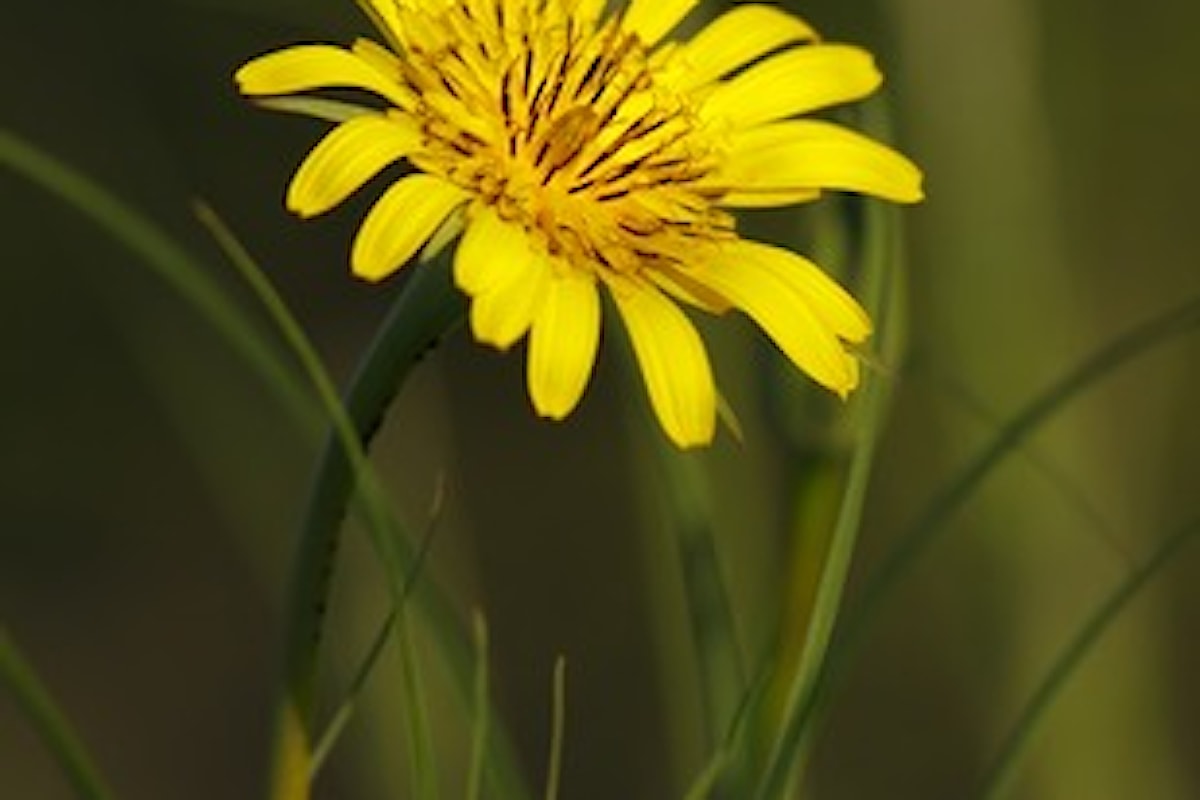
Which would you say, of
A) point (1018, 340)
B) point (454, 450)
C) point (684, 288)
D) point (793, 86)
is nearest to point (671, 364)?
point (684, 288)

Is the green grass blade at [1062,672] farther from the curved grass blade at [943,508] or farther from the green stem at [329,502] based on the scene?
the green stem at [329,502]

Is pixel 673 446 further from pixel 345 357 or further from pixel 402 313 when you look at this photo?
pixel 345 357

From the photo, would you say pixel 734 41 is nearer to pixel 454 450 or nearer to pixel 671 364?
pixel 671 364

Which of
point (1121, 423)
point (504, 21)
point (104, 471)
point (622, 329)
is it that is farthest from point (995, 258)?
point (104, 471)

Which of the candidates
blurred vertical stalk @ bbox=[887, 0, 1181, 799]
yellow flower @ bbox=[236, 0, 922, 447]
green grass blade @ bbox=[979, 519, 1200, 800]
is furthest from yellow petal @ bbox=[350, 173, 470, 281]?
blurred vertical stalk @ bbox=[887, 0, 1181, 799]

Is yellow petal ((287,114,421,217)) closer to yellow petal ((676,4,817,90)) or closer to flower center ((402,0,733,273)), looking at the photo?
flower center ((402,0,733,273))

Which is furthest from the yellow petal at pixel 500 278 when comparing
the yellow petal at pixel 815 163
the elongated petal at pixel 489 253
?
the yellow petal at pixel 815 163
